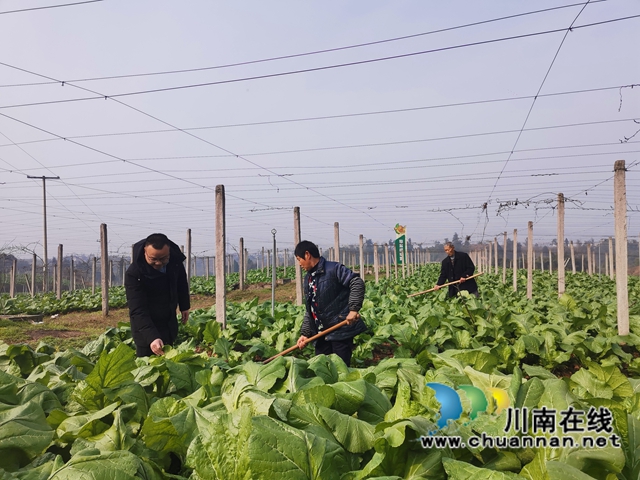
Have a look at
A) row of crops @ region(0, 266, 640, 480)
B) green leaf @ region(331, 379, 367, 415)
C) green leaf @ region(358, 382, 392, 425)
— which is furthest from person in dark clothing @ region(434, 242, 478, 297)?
green leaf @ region(331, 379, 367, 415)

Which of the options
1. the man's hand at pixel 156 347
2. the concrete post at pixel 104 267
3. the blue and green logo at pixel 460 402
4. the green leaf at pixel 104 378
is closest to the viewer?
the blue and green logo at pixel 460 402

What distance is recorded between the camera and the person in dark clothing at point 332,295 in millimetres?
5043

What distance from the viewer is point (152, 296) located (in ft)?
15.1

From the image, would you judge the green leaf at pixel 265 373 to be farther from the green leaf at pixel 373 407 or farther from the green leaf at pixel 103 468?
the green leaf at pixel 103 468

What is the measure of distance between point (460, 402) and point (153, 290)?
377 cm

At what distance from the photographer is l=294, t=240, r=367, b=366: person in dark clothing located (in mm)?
5043

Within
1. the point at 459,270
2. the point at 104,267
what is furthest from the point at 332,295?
the point at 104,267

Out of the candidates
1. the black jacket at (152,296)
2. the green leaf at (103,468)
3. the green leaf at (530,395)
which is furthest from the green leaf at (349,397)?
the black jacket at (152,296)

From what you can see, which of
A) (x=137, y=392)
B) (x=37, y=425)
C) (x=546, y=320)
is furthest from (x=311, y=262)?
(x=546, y=320)

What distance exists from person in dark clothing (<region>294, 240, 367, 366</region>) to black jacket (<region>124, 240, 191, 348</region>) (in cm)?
128

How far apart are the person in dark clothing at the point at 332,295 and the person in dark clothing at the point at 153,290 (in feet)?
4.28

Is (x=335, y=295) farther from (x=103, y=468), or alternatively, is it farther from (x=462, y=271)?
(x=462, y=271)

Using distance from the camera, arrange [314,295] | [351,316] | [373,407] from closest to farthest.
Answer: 1. [373,407]
2. [351,316]
3. [314,295]

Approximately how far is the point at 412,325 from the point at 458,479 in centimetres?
611
